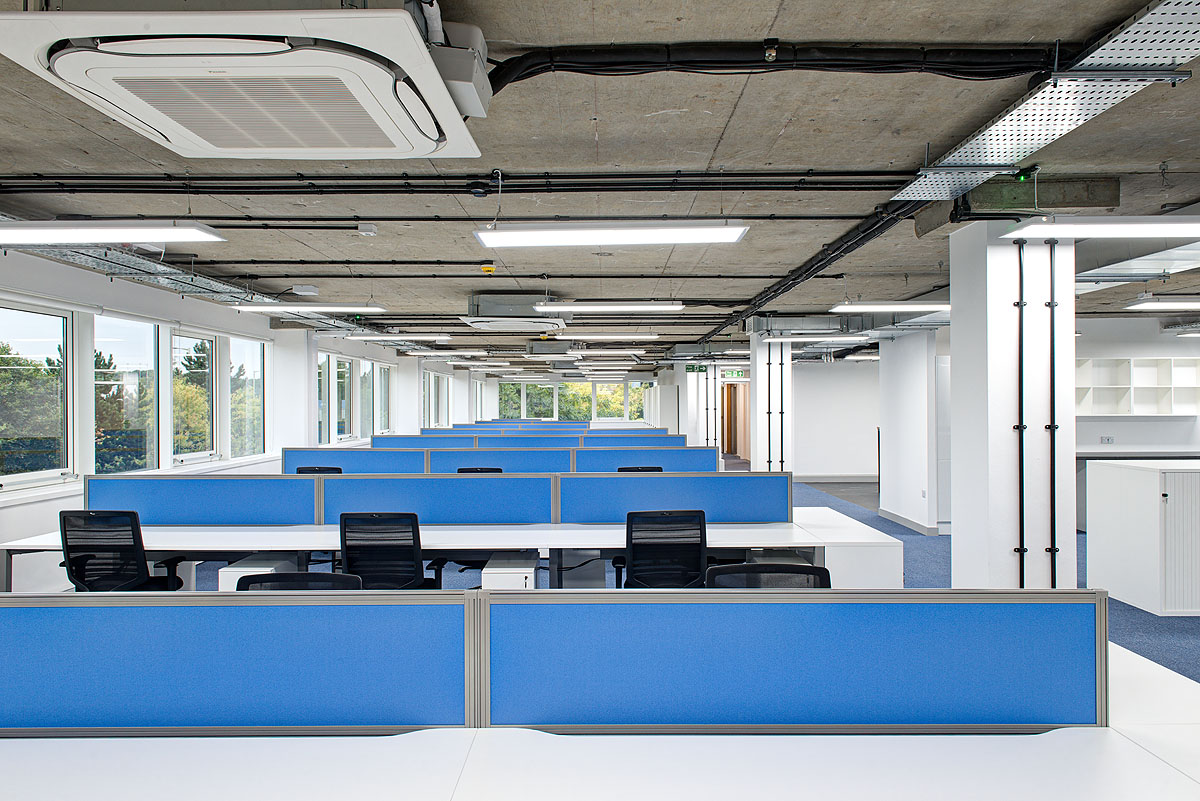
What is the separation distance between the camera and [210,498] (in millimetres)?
4613

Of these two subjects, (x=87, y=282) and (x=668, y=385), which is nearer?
(x=87, y=282)

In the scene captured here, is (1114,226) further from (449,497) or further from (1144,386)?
(1144,386)

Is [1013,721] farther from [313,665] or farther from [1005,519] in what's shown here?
[1005,519]

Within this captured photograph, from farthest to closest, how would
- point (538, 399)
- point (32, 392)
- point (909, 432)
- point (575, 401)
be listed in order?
point (575, 401), point (538, 399), point (909, 432), point (32, 392)

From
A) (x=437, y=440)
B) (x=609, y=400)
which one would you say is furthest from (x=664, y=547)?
(x=609, y=400)

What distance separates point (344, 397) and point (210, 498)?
7.67 m

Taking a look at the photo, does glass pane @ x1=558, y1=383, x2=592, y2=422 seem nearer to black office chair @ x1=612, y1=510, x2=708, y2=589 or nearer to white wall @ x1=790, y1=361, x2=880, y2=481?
white wall @ x1=790, y1=361, x2=880, y2=481

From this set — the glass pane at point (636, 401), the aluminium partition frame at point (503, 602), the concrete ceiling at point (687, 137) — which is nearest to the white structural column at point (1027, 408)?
the concrete ceiling at point (687, 137)

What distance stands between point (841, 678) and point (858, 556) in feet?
7.79

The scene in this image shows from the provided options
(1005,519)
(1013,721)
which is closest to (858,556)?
(1005,519)

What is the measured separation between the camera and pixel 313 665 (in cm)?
165

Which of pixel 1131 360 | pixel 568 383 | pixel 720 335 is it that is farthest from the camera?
pixel 568 383

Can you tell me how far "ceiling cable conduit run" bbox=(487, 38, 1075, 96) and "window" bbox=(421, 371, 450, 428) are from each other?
1439 centimetres

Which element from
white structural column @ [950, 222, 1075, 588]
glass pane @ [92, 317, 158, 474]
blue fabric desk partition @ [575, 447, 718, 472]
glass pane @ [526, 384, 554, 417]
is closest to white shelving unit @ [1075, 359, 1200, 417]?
blue fabric desk partition @ [575, 447, 718, 472]
